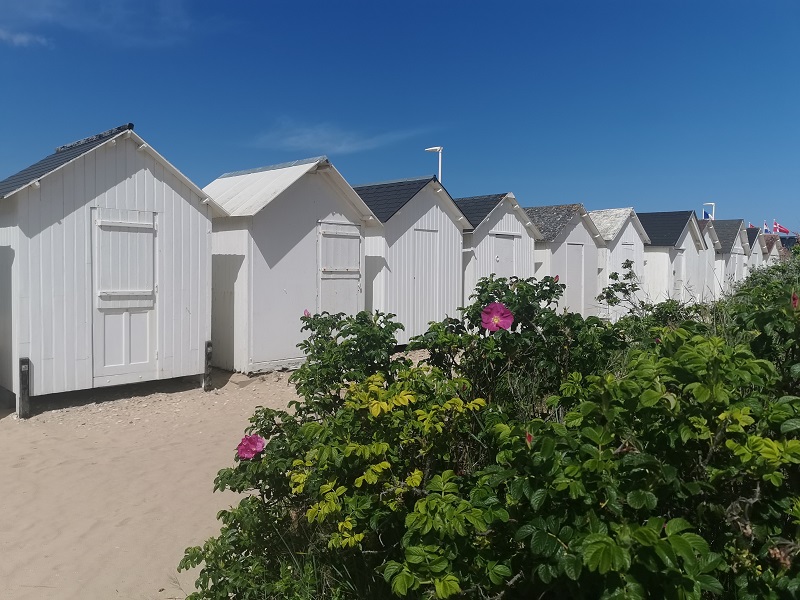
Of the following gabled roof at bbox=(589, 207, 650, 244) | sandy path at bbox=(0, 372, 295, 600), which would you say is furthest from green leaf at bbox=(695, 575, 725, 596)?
gabled roof at bbox=(589, 207, 650, 244)

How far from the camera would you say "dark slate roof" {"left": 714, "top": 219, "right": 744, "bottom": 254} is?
3269 cm

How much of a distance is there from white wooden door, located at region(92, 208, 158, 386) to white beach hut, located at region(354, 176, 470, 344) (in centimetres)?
484

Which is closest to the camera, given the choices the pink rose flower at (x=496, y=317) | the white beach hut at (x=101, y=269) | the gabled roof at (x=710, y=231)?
the pink rose flower at (x=496, y=317)

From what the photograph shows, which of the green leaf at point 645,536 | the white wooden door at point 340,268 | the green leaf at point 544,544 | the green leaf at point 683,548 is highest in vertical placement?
the white wooden door at point 340,268

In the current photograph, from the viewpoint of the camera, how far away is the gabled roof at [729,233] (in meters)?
32.7

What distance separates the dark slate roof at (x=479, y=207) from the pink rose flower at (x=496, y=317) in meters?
10.7

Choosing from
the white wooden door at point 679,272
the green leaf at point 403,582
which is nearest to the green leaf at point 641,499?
the green leaf at point 403,582

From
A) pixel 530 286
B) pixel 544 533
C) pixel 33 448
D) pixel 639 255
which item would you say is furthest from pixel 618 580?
pixel 639 255

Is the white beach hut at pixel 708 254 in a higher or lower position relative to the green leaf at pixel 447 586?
higher

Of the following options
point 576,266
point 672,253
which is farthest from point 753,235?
point 576,266

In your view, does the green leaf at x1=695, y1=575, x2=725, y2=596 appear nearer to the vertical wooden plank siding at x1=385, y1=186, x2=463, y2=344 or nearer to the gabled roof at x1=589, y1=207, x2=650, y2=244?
the vertical wooden plank siding at x1=385, y1=186, x2=463, y2=344

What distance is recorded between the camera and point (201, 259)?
9.86m

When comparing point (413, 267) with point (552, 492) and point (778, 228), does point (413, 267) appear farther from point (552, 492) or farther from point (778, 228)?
point (778, 228)

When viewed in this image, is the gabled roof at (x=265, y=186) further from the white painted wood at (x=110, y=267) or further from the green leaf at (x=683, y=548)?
the green leaf at (x=683, y=548)
